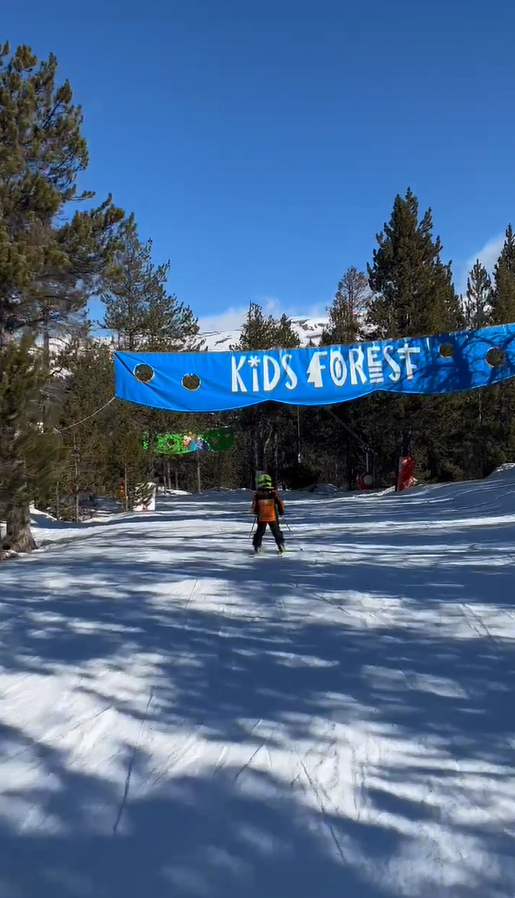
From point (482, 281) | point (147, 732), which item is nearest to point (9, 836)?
point (147, 732)

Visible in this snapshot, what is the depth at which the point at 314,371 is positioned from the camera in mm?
15797

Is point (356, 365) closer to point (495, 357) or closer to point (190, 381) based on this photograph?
point (495, 357)

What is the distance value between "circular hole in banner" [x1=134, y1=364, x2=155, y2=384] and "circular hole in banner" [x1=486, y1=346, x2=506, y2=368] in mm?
7817

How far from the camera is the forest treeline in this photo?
13047mm

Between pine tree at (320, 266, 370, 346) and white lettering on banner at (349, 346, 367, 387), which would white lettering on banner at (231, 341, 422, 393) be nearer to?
white lettering on banner at (349, 346, 367, 387)

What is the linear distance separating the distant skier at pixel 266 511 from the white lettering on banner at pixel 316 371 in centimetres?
539

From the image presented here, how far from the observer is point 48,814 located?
3.51 m

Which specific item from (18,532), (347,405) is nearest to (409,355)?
(18,532)

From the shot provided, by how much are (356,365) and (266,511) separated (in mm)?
6561

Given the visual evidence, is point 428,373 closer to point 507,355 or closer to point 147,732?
point 507,355

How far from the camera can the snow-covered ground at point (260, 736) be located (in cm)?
306

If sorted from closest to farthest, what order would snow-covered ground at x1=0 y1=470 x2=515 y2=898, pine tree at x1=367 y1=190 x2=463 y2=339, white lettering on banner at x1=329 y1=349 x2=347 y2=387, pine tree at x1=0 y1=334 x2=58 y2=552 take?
snow-covered ground at x1=0 y1=470 x2=515 y2=898 → pine tree at x1=0 y1=334 x2=58 y2=552 → white lettering on banner at x1=329 y1=349 x2=347 y2=387 → pine tree at x1=367 y1=190 x2=463 y2=339

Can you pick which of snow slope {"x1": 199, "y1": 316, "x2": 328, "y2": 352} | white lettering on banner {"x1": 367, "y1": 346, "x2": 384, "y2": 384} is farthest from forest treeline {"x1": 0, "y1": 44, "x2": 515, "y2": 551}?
snow slope {"x1": 199, "y1": 316, "x2": 328, "y2": 352}

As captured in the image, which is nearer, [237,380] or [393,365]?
[237,380]
